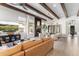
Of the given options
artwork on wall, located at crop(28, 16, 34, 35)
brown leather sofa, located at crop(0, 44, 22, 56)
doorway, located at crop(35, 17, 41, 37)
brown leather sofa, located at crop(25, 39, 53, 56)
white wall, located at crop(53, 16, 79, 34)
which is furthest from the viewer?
white wall, located at crop(53, 16, 79, 34)

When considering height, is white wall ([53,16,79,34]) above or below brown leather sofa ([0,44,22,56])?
above

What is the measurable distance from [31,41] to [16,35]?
1.60 feet

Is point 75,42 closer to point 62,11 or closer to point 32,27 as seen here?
point 62,11

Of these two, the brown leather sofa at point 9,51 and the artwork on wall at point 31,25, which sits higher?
the artwork on wall at point 31,25

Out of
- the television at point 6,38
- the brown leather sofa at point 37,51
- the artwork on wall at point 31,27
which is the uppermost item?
the artwork on wall at point 31,27

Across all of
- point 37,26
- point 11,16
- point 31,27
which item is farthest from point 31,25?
point 11,16

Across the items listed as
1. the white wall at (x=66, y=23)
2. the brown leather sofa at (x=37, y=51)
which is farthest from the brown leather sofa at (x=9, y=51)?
the white wall at (x=66, y=23)

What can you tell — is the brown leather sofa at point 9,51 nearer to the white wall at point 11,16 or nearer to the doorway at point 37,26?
the white wall at point 11,16

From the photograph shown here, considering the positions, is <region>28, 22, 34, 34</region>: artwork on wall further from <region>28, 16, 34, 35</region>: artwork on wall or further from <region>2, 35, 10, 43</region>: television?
<region>2, 35, 10, 43</region>: television

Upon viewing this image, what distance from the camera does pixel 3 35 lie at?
390 centimetres

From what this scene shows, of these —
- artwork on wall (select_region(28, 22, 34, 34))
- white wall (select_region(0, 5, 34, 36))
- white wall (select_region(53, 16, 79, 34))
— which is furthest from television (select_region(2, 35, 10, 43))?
white wall (select_region(53, 16, 79, 34))

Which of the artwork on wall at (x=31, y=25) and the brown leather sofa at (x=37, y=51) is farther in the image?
the artwork on wall at (x=31, y=25)

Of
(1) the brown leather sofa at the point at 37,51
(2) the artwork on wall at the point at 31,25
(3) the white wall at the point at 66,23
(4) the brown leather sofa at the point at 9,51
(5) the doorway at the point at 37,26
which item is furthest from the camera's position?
(3) the white wall at the point at 66,23

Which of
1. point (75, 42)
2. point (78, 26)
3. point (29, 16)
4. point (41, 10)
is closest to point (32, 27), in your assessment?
point (29, 16)
